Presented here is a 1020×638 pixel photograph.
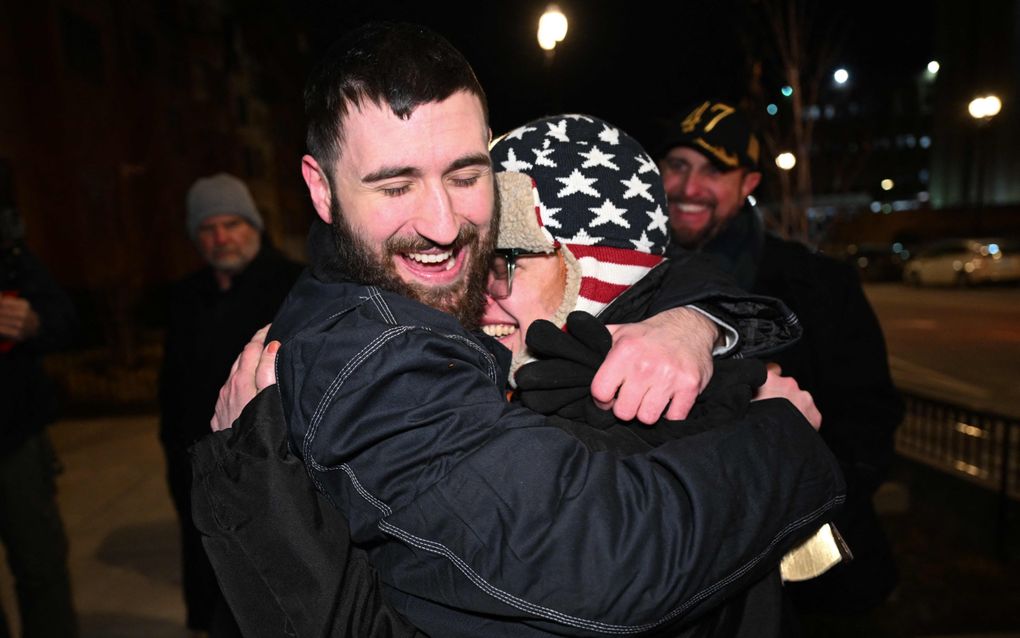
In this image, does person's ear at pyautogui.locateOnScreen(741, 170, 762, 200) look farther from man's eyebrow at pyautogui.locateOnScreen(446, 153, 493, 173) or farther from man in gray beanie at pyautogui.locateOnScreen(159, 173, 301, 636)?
man in gray beanie at pyautogui.locateOnScreen(159, 173, 301, 636)

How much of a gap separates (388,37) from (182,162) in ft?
63.0

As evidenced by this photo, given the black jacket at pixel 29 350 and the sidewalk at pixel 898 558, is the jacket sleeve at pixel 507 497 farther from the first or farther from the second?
the black jacket at pixel 29 350

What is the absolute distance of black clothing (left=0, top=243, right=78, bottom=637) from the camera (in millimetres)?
3514

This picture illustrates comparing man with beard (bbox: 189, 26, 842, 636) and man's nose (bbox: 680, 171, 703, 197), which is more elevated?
man's nose (bbox: 680, 171, 703, 197)

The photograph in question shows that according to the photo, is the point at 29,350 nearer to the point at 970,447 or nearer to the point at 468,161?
the point at 468,161

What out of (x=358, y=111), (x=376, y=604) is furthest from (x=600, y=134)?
(x=376, y=604)

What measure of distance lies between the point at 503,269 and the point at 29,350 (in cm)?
336

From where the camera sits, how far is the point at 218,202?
423 centimetres

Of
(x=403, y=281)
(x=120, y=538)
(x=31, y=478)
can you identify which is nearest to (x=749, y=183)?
(x=403, y=281)

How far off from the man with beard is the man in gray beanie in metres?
2.47

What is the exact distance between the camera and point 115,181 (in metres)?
14.4

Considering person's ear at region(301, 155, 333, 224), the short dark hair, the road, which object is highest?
the short dark hair

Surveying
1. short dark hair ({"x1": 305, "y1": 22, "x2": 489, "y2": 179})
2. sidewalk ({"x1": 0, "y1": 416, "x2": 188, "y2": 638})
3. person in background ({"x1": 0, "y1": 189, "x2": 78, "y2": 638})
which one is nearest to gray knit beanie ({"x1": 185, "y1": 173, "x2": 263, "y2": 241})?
person in background ({"x1": 0, "y1": 189, "x2": 78, "y2": 638})

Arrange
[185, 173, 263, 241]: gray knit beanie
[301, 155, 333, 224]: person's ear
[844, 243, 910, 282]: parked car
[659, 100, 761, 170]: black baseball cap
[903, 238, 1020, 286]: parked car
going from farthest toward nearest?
A: [844, 243, 910, 282]: parked car < [903, 238, 1020, 286]: parked car < [185, 173, 263, 241]: gray knit beanie < [659, 100, 761, 170]: black baseball cap < [301, 155, 333, 224]: person's ear
